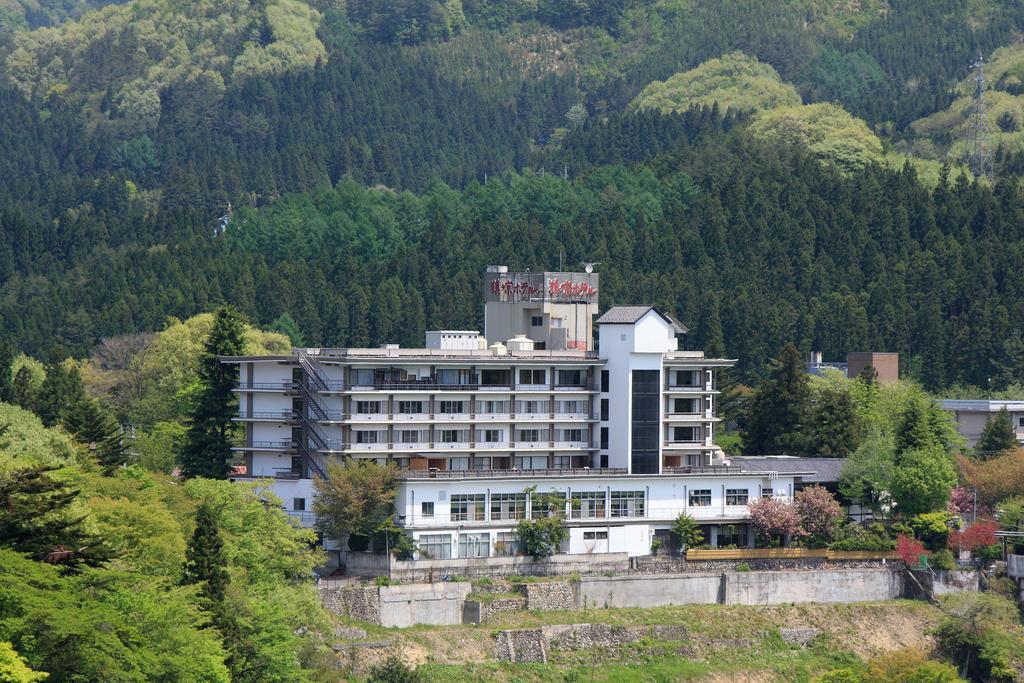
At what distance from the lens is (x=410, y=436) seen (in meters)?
99.7

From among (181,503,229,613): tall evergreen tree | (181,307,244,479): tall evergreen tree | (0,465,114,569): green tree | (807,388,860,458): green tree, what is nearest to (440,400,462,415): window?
(181,307,244,479): tall evergreen tree

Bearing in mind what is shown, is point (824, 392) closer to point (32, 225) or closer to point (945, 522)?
point (945, 522)

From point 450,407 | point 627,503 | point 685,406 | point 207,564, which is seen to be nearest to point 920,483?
point 685,406

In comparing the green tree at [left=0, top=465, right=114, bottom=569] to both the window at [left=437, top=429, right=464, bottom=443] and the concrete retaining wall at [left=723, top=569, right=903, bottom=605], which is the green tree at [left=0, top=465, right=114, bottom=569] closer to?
the window at [left=437, top=429, right=464, bottom=443]

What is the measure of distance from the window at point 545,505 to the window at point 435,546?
435cm

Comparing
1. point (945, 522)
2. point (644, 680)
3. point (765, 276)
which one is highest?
point (765, 276)

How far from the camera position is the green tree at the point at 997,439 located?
117m

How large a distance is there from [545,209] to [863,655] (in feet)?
319

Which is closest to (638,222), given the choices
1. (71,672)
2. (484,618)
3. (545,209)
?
(545,209)

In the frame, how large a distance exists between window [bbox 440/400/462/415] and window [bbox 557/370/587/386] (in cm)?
553

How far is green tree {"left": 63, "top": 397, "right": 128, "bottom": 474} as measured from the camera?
3784 inches

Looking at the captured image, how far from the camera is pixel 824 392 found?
396 ft

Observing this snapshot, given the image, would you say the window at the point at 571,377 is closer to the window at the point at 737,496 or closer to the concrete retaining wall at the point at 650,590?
the window at the point at 737,496

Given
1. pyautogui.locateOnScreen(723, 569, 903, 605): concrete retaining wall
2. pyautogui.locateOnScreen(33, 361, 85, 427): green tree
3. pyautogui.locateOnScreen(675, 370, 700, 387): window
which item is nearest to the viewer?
pyautogui.locateOnScreen(723, 569, 903, 605): concrete retaining wall
